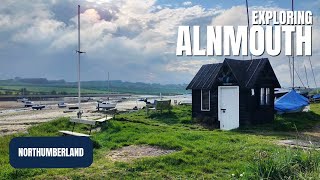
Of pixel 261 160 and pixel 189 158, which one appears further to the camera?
pixel 189 158

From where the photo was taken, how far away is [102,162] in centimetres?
929

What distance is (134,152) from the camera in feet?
35.6

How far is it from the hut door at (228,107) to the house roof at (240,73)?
2.39 ft

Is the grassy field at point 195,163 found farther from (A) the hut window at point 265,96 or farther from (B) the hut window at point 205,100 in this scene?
(A) the hut window at point 265,96

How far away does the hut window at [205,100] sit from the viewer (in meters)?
22.9

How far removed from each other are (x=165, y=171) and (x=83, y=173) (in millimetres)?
1857

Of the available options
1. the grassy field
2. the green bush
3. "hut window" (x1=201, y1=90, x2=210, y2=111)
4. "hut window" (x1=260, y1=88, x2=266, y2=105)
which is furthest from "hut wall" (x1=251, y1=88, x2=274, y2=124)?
the green bush

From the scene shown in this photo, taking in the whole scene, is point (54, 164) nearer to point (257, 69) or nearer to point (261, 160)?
point (261, 160)

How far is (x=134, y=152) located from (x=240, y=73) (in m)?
13.1

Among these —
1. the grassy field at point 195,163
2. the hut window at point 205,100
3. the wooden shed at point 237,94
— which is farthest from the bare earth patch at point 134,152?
the hut window at point 205,100

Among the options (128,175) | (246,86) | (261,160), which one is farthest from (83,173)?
(246,86)

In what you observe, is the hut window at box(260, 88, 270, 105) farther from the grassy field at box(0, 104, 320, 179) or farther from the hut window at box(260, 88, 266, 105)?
the grassy field at box(0, 104, 320, 179)

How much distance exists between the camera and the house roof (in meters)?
21.6

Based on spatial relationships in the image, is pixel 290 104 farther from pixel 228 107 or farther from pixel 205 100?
pixel 205 100
